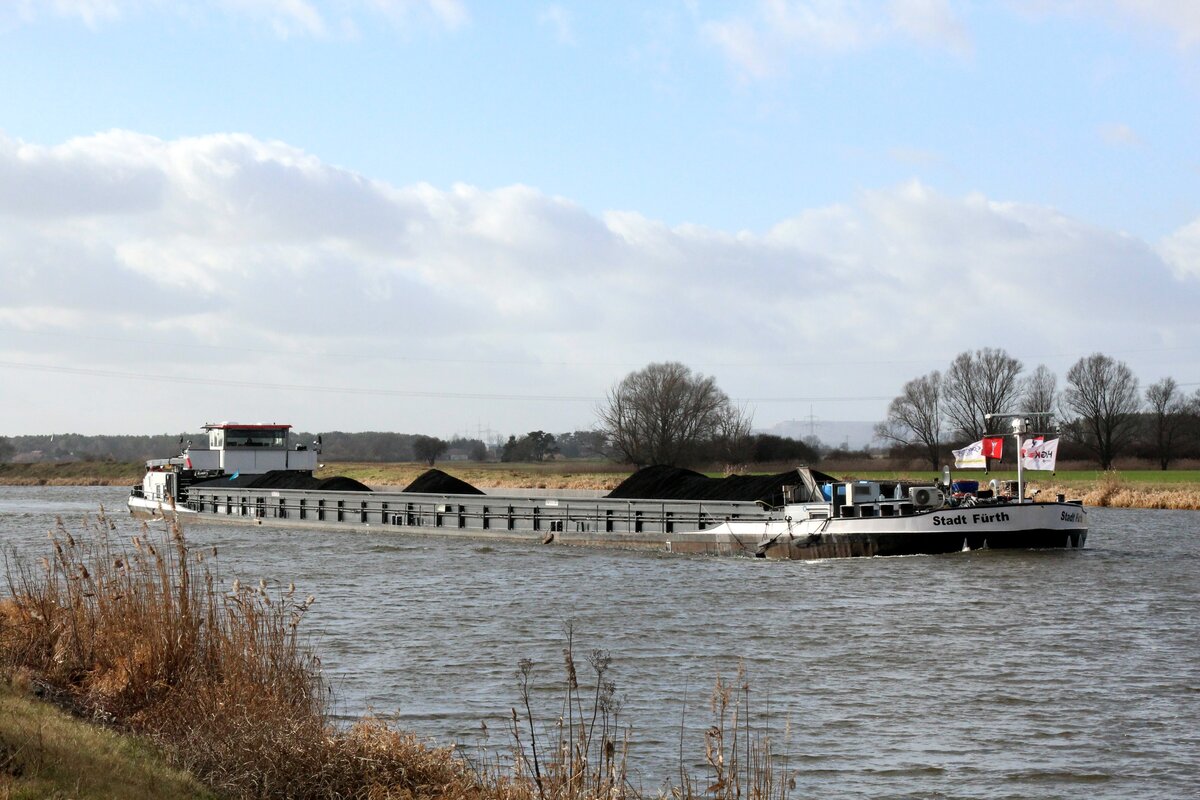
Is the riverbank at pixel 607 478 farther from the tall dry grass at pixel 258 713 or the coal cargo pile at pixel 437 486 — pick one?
the tall dry grass at pixel 258 713

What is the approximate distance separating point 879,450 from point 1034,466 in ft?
253

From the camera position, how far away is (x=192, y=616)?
390 inches

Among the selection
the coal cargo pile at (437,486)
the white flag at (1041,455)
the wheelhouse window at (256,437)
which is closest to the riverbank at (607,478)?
the wheelhouse window at (256,437)

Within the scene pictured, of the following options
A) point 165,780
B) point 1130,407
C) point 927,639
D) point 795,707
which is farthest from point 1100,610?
point 1130,407

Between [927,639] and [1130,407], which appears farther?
[1130,407]

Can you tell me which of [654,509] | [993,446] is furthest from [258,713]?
[654,509]

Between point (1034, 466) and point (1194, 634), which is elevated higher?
point (1034, 466)

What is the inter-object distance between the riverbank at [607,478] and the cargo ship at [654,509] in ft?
46.6

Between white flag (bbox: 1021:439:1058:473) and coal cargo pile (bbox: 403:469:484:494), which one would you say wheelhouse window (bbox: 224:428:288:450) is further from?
white flag (bbox: 1021:439:1058:473)

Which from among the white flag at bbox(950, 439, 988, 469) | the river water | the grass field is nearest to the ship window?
the river water

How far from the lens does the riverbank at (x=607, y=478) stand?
48938 mm

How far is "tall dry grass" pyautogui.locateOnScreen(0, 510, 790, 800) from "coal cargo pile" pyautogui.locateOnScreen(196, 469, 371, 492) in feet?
103

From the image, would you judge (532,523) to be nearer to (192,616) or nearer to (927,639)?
(927,639)

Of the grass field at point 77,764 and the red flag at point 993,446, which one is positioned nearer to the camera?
the grass field at point 77,764
